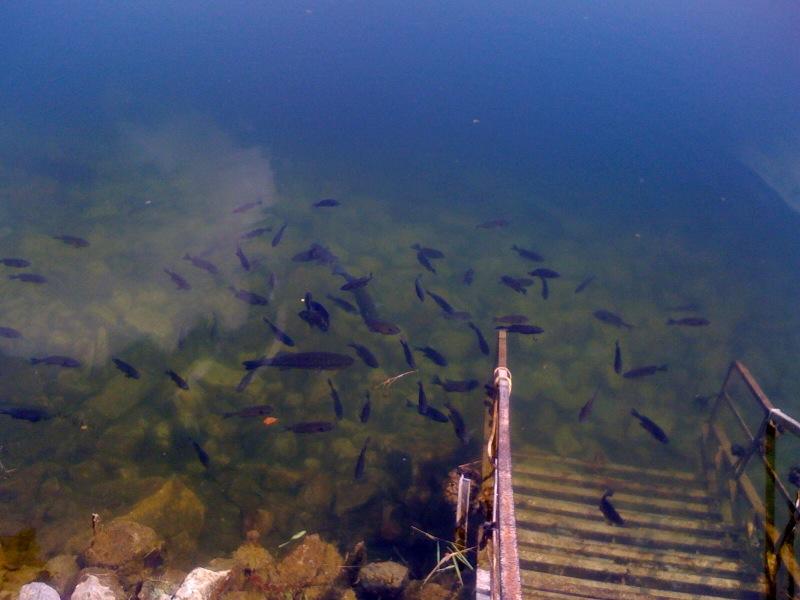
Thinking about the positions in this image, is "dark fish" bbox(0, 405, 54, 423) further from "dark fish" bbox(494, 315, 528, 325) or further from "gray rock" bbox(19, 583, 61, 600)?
"dark fish" bbox(494, 315, 528, 325)

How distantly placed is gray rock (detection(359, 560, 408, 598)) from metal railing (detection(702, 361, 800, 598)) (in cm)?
308

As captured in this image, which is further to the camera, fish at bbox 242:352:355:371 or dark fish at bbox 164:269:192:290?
dark fish at bbox 164:269:192:290

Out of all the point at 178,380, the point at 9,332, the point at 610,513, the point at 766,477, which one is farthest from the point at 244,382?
the point at 766,477

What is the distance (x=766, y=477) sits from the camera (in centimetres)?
534

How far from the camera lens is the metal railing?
14.4 feet

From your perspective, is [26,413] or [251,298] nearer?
[26,413]

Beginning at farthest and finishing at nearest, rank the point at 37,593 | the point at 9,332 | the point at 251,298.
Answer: the point at 251,298 → the point at 9,332 → the point at 37,593

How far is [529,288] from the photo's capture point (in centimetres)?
1094

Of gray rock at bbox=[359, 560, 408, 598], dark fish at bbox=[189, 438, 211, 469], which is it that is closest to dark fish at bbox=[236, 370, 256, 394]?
dark fish at bbox=[189, 438, 211, 469]

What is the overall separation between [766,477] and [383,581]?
3.98 meters

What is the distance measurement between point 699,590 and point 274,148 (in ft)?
52.6

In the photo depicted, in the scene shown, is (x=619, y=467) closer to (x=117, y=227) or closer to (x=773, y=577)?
(x=773, y=577)

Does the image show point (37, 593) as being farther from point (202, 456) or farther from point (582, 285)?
point (582, 285)

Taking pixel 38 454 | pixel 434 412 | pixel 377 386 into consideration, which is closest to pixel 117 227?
pixel 38 454
